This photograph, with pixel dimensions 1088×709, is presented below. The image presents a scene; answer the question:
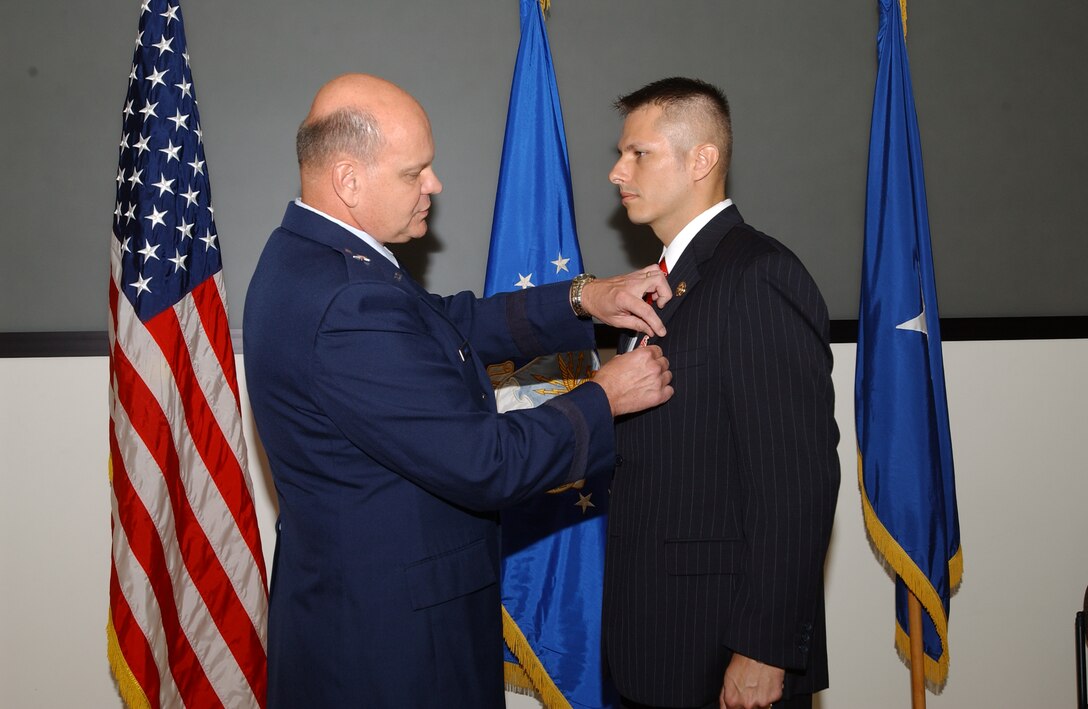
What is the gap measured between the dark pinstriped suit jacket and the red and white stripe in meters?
1.28

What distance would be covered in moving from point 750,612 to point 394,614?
66 cm

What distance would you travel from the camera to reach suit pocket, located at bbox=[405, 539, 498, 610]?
1.64m

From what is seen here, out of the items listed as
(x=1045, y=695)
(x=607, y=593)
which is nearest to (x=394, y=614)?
(x=607, y=593)

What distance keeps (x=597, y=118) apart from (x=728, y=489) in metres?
1.82

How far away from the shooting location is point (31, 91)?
2.84 metres

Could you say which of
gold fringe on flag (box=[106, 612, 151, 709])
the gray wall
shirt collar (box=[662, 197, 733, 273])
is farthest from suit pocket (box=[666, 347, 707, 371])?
gold fringe on flag (box=[106, 612, 151, 709])

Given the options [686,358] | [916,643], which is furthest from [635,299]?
[916,643]

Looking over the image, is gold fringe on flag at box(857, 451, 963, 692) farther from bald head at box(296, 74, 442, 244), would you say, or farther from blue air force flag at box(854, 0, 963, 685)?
bald head at box(296, 74, 442, 244)

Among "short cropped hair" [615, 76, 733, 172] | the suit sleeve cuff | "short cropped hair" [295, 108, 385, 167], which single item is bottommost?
the suit sleeve cuff

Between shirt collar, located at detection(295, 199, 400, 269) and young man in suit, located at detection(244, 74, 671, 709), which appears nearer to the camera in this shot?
young man in suit, located at detection(244, 74, 671, 709)

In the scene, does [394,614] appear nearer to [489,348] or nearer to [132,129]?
[489,348]

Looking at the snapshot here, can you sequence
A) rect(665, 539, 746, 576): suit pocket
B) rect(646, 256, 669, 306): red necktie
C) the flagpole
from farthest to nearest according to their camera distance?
the flagpole → rect(646, 256, 669, 306): red necktie → rect(665, 539, 746, 576): suit pocket

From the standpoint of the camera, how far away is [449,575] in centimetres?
168

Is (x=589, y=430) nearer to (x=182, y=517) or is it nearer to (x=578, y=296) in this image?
(x=578, y=296)
